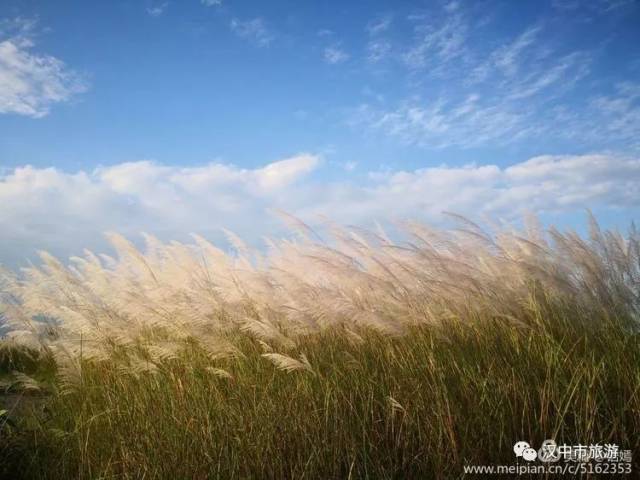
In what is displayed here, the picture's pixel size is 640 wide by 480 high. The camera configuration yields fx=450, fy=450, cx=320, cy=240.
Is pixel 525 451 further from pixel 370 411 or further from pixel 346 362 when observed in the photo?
pixel 346 362

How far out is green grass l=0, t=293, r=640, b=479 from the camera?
81.4 inches

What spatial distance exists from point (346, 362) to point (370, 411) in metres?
0.52

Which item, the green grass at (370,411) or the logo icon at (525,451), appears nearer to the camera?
the logo icon at (525,451)

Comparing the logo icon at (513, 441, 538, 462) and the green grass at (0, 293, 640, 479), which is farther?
the green grass at (0, 293, 640, 479)

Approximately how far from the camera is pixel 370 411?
2.36 m

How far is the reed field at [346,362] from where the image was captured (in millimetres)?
2135

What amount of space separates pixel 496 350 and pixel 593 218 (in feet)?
7.04

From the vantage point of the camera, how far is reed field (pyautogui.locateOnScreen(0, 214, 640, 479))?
2.13m

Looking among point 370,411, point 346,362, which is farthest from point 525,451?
point 346,362

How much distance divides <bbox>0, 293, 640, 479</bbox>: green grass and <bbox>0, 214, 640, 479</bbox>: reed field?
0.01 m

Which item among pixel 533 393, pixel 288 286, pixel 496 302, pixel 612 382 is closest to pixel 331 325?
pixel 288 286

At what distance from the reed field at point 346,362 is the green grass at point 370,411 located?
0.01 meters

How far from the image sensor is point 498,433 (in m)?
2.10

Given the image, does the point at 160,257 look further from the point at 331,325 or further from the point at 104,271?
the point at 331,325
